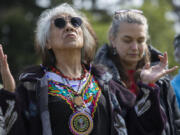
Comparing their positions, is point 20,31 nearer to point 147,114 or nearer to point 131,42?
point 131,42

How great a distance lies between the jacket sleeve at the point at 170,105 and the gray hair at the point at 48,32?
74cm

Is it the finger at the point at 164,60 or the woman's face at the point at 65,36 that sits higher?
the woman's face at the point at 65,36

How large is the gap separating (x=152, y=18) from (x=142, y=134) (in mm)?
8684

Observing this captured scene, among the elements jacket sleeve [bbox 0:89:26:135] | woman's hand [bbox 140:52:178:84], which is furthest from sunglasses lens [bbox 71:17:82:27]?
jacket sleeve [bbox 0:89:26:135]

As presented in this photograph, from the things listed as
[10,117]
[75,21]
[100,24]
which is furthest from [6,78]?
[100,24]

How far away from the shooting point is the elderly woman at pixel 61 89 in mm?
2625

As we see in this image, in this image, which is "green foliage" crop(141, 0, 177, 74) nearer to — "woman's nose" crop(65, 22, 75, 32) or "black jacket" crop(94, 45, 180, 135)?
"black jacket" crop(94, 45, 180, 135)

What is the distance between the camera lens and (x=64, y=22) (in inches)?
118

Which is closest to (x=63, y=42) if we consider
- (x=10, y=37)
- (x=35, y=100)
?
(x=35, y=100)

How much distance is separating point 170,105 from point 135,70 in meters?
0.52

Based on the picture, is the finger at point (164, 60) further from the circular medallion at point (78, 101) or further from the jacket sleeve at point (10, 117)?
the jacket sleeve at point (10, 117)

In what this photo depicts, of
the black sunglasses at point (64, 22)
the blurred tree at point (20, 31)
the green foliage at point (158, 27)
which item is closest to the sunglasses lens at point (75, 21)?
the black sunglasses at point (64, 22)

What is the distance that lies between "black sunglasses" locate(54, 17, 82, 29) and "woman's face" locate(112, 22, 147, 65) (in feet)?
1.68

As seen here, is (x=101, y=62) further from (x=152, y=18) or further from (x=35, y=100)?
(x=152, y=18)
